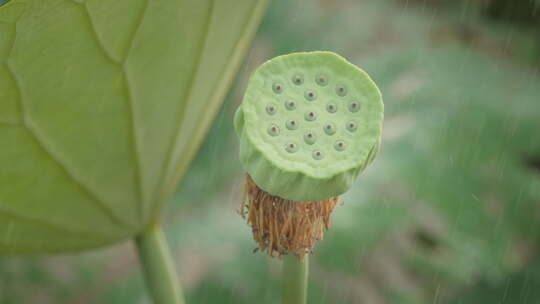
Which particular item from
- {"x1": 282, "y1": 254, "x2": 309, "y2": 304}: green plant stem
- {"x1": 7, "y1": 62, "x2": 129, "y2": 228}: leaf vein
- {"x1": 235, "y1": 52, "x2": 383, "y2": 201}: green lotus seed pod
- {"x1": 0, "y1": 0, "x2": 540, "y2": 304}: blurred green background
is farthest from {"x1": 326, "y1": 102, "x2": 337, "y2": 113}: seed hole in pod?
{"x1": 0, "y1": 0, "x2": 540, "y2": 304}: blurred green background

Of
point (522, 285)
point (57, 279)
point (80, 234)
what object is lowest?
point (57, 279)

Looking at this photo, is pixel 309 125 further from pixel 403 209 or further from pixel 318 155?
pixel 403 209

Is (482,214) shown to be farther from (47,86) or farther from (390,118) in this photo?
(47,86)

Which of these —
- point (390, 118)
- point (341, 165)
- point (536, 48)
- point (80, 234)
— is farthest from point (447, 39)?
point (341, 165)


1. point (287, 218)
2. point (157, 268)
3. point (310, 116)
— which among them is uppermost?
point (310, 116)

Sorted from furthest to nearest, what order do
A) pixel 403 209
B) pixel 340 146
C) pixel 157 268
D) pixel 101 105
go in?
pixel 403 209, pixel 157 268, pixel 101 105, pixel 340 146

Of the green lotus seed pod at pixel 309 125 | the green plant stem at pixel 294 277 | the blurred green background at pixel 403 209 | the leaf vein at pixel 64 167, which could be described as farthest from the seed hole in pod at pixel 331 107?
the blurred green background at pixel 403 209

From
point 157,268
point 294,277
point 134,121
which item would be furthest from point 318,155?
point 157,268
